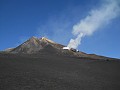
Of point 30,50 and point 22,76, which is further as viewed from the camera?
point 30,50

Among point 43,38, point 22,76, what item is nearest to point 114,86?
point 22,76

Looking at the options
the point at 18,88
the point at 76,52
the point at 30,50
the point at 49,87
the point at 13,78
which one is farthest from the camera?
the point at 30,50

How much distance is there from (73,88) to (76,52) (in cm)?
9469

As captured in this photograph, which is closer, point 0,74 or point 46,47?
point 0,74

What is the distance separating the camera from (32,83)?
758 inches

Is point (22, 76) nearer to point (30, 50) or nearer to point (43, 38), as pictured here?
point (30, 50)

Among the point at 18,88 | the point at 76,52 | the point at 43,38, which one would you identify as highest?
the point at 43,38

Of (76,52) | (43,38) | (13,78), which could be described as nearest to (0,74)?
(13,78)

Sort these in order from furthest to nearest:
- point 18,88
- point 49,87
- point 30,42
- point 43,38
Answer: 1. point 43,38
2. point 30,42
3. point 49,87
4. point 18,88

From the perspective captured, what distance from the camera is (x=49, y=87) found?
1853cm

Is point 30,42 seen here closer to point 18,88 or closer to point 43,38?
point 43,38

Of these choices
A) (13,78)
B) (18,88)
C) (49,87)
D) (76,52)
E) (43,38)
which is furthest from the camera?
(43,38)

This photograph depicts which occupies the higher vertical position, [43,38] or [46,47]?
[43,38]

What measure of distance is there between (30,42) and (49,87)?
115 metres
